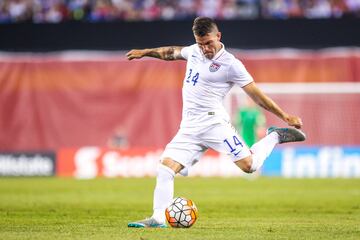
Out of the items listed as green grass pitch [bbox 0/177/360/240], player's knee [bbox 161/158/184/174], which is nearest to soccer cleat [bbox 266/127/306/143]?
green grass pitch [bbox 0/177/360/240]

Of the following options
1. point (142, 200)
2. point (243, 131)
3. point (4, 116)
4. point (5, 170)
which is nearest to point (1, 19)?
point (4, 116)

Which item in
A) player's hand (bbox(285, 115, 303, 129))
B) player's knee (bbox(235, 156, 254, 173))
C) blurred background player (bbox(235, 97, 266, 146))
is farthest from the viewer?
blurred background player (bbox(235, 97, 266, 146))

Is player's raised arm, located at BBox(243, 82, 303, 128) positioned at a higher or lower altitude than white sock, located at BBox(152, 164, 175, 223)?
higher

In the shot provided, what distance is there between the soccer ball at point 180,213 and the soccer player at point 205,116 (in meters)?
0.08

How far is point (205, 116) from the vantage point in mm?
11461

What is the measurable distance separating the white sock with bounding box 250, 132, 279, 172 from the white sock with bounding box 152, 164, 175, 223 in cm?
117

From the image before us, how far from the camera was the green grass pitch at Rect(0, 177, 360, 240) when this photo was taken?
1094cm

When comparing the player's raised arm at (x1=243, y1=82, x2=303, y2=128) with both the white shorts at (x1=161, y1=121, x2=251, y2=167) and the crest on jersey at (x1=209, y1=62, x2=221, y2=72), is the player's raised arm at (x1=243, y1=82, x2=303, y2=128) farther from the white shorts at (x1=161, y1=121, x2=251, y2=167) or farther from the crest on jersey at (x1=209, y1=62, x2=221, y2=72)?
the white shorts at (x1=161, y1=121, x2=251, y2=167)

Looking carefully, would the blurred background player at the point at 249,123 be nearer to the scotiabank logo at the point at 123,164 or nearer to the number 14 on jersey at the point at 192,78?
the scotiabank logo at the point at 123,164

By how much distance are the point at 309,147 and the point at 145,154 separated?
16.5 feet

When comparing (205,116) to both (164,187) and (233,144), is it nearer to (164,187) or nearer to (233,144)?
(233,144)

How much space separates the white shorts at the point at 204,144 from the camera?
1145cm

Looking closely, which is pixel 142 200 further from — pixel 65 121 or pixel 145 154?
pixel 65 121

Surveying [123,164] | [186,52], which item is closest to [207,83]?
[186,52]
